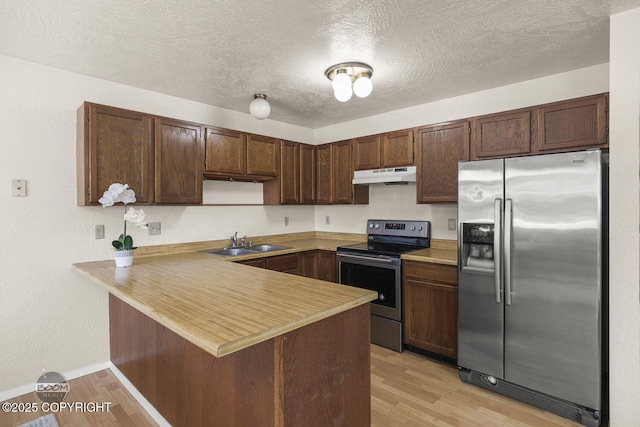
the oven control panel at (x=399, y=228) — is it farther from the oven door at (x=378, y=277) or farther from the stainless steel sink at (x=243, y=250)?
the stainless steel sink at (x=243, y=250)

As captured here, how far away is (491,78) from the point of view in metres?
2.75

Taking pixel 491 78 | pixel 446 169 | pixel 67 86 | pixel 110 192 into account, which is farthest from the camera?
pixel 446 169

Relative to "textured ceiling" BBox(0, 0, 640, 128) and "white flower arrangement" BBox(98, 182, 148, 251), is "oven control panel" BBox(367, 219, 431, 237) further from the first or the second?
"white flower arrangement" BBox(98, 182, 148, 251)

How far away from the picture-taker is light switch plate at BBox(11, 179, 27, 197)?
2336 mm

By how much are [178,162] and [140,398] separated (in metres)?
1.84

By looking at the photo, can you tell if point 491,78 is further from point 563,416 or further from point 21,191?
point 21,191

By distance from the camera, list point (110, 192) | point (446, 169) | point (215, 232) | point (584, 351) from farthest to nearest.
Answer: point (215, 232) → point (446, 169) → point (110, 192) → point (584, 351)

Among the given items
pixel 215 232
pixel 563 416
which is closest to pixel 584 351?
pixel 563 416

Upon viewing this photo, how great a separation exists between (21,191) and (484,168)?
335cm

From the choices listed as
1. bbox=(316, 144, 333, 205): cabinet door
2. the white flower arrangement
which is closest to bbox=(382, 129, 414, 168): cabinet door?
bbox=(316, 144, 333, 205): cabinet door

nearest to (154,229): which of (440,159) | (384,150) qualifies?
(384,150)

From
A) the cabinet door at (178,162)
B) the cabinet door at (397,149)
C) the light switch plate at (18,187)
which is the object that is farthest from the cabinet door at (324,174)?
the light switch plate at (18,187)

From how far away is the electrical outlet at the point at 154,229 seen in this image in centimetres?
301

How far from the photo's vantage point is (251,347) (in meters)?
1.35
